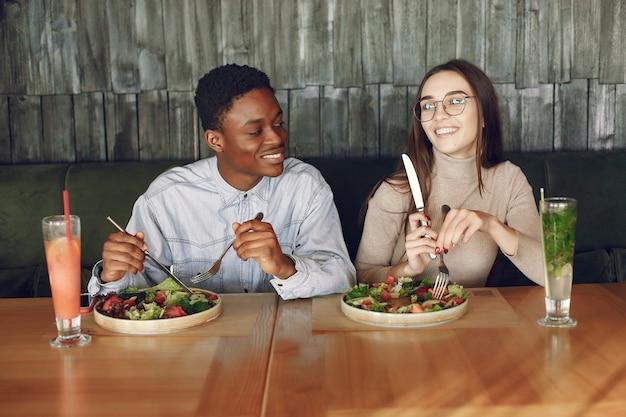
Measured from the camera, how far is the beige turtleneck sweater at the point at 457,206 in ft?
7.51

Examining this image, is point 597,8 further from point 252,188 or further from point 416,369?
point 416,369

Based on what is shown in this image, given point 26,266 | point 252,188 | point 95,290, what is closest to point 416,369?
point 95,290

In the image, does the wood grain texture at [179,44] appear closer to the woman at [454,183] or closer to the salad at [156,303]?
the woman at [454,183]

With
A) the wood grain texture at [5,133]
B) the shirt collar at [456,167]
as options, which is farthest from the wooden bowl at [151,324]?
the wood grain texture at [5,133]

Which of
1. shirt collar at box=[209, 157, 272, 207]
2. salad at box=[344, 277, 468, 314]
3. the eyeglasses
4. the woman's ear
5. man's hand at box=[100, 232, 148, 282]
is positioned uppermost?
the eyeglasses

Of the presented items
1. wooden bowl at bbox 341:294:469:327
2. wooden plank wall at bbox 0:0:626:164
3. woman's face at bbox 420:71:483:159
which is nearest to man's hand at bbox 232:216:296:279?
wooden bowl at bbox 341:294:469:327

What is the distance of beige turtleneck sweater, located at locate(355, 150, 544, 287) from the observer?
2.29 meters

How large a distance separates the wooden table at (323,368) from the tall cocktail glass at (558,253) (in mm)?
53

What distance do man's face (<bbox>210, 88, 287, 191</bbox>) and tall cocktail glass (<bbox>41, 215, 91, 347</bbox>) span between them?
0.80m

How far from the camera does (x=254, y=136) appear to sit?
2254 millimetres

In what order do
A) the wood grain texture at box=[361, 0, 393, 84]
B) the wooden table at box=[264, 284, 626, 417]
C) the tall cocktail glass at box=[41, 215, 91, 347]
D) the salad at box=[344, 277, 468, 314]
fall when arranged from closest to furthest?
the wooden table at box=[264, 284, 626, 417] → the tall cocktail glass at box=[41, 215, 91, 347] → the salad at box=[344, 277, 468, 314] → the wood grain texture at box=[361, 0, 393, 84]

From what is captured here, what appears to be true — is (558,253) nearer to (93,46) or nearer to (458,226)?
(458,226)

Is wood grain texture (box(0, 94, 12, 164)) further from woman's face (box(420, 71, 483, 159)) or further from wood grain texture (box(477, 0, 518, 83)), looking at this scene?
wood grain texture (box(477, 0, 518, 83))

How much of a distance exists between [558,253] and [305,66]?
6.41ft
